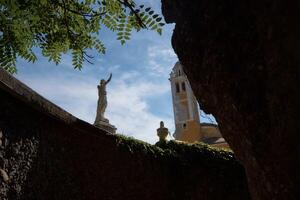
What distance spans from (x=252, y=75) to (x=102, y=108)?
1367 cm

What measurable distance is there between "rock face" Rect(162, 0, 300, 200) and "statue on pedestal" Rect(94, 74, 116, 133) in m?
11.6

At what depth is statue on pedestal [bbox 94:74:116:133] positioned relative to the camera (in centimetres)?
1427

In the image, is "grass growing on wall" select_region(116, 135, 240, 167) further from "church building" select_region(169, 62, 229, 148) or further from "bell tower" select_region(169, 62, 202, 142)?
"bell tower" select_region(169, 62, 202, 142)

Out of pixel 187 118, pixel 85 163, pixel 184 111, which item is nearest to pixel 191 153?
pixel 85 163

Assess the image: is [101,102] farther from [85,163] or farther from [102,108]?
[85,163]

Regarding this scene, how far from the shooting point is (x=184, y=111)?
41438mm

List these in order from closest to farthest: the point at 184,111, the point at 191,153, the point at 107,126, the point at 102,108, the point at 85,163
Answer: the point at 85,163, the point at 191,153, the point at 107,126, the point at 102,108, the point at 184,111

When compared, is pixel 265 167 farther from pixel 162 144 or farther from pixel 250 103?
pixel 162 144

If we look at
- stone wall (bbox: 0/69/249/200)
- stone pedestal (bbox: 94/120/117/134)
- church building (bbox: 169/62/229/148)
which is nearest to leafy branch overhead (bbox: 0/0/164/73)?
stone wall (bbox: 0/69/249/200)

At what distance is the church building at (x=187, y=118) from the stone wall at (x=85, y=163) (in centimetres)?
2626

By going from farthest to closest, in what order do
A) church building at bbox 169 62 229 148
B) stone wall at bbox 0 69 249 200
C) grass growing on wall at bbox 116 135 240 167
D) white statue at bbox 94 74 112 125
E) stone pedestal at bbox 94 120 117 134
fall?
church building at bbox 169 62 229 148 → white statue at bbox 94 74 112 125 → stone pedestal at bbox 94 120 117 134 → grass growing on wall at bbox 116 135 240 167 → stone wall at bbox 0 69 249 200

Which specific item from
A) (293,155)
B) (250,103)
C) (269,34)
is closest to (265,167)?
(293,155)

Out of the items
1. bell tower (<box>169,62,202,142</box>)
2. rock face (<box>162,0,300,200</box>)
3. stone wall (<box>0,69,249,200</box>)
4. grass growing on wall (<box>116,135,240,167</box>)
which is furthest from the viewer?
bell tower (<box>169,62,202,142</box>)

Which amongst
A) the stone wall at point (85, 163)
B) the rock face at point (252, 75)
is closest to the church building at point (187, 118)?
the stone wall at point (85, 163)
